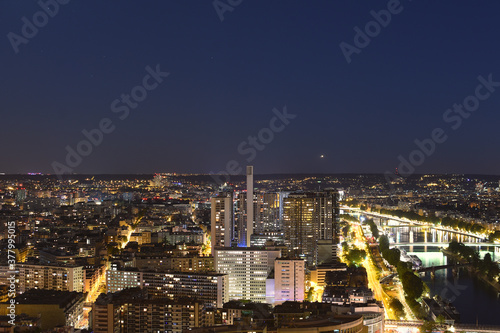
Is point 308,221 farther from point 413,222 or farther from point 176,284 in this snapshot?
point 413,222

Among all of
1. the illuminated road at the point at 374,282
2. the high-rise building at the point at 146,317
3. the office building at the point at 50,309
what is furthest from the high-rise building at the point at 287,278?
the office building at the point at 50,309

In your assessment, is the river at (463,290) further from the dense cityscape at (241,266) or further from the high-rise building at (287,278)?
the high-rise building at (287,278)

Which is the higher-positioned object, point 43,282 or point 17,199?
point 17,199

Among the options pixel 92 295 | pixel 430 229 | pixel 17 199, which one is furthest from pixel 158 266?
pixel 17 199

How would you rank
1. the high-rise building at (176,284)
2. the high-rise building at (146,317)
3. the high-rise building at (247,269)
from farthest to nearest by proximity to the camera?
the high-rise building at (247,269) < the high-rise building at (176,284) < the high-rise building at (146,317)

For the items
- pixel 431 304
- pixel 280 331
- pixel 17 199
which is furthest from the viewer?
pixel 17 199

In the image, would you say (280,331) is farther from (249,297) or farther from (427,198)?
(427,198)

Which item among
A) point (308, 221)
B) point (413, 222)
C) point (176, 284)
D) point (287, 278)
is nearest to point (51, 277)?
point (176, 284)
